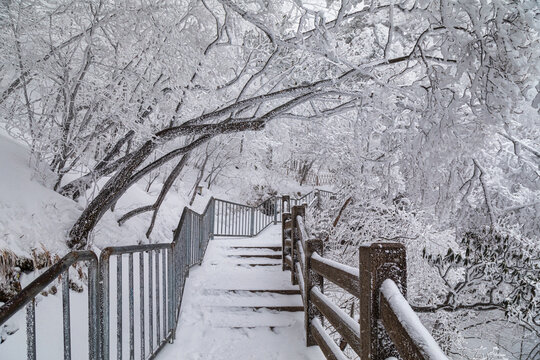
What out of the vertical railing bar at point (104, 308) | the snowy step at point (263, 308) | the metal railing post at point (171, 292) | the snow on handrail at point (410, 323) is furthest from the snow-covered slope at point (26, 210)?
the snow on handrail at point (410, 323)

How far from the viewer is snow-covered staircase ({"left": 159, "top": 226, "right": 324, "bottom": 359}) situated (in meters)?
3.80

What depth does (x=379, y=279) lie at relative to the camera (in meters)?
1.79

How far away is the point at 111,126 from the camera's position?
244 inches

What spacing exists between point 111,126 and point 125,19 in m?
2.01

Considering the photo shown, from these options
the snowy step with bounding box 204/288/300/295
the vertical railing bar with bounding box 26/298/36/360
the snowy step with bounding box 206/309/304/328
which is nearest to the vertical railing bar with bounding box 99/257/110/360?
the vertical railing bar with bounding box 26/298/36/360

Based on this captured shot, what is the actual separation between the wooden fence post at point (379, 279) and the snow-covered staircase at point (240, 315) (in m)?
1.80

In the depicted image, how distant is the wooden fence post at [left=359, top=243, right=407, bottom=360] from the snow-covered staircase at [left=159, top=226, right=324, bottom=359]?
1796 millimetres

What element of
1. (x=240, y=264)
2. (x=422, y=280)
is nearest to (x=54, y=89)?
(x=240, y=264)

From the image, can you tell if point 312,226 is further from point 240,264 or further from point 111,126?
point 111,126

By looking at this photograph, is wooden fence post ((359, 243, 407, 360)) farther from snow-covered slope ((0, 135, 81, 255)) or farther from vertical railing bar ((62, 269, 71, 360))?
snow-covered slope ((0, 135, 81, 255))

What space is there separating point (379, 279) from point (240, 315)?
3475 mm

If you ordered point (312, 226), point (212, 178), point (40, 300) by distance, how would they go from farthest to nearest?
point (212, 178), point (312, 226), point (40, 300)

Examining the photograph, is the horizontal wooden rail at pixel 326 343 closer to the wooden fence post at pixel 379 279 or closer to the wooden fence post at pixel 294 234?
the wooden fence post at pixel 379 279

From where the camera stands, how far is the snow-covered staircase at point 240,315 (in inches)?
150
